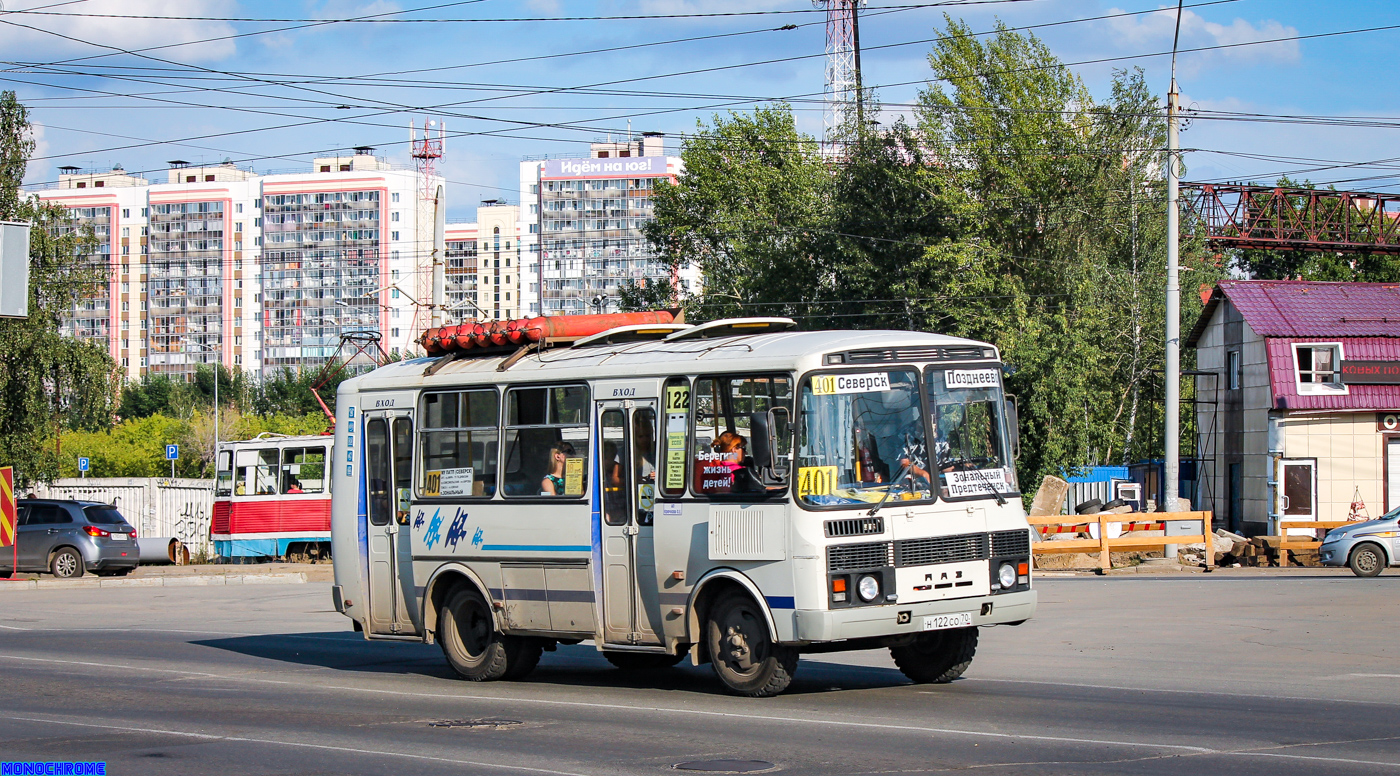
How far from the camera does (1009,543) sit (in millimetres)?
11234

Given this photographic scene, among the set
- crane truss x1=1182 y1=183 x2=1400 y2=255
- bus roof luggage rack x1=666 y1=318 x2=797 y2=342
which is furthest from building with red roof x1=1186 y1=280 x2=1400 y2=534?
bus roof luggage rack x1=666 y1=318 x2=797 y2=342

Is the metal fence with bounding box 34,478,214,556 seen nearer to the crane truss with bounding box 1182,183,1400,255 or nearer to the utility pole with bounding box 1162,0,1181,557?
the utility pole with bounding box 1162,0,1181,557

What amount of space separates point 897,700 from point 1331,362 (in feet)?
100

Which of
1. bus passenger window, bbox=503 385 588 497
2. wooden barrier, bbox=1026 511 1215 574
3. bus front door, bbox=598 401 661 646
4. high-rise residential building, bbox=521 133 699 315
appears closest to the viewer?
bus front door, bbox=598 401 661 646

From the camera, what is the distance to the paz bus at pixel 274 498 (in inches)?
1432

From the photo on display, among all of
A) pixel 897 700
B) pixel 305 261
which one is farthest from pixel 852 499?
pixel 305 261

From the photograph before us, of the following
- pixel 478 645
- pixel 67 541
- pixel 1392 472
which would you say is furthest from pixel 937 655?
pixel 1392 472

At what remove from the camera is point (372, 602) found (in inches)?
553

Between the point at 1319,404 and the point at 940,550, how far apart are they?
29616 mm

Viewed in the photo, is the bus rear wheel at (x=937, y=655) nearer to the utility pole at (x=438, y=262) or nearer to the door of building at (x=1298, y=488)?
the utility pole at (x=438, y=262)

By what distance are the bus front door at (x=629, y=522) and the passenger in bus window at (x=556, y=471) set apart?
427 mm

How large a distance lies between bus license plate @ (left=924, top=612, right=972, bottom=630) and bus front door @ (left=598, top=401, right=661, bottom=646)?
2230 millimetres

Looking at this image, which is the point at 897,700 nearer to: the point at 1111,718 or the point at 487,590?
the point at 1111,718

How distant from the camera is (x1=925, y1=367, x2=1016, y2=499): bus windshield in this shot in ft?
36.1
